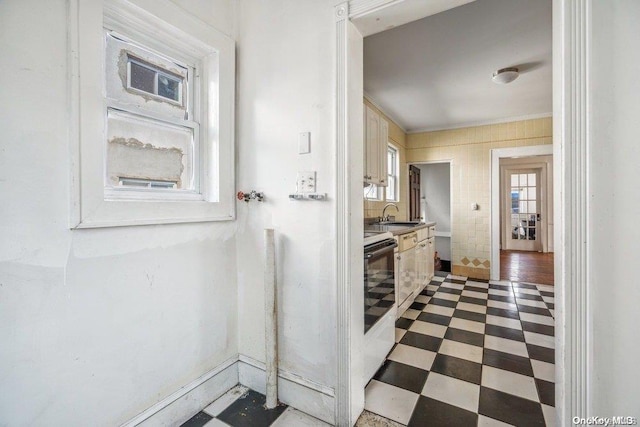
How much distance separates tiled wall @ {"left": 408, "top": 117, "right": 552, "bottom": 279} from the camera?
4.32 meters

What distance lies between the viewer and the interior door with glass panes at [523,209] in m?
6.85

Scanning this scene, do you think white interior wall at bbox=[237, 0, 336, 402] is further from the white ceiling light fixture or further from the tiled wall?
the tiled wall

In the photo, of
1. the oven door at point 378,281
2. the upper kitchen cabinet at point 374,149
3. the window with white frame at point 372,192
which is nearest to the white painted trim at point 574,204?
the oven door at point 378,281

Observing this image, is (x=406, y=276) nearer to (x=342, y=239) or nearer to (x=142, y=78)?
(x=342, y=239)

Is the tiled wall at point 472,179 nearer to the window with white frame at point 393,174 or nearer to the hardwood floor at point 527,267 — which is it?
the window with white frame at point 393,174

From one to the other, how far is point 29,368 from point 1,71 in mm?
1055

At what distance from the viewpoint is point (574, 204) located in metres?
0.96

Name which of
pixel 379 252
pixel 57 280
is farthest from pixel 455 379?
pixel 57 280

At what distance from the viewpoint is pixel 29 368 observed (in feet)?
3.26

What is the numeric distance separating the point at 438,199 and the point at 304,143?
224 inches

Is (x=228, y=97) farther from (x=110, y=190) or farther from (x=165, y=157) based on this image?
(x=110, y=190)

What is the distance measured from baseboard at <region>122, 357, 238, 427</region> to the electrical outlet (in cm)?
120

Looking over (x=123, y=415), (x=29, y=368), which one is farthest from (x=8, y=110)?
(x=123, y=415)

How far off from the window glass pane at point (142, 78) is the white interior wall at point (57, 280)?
325mm
